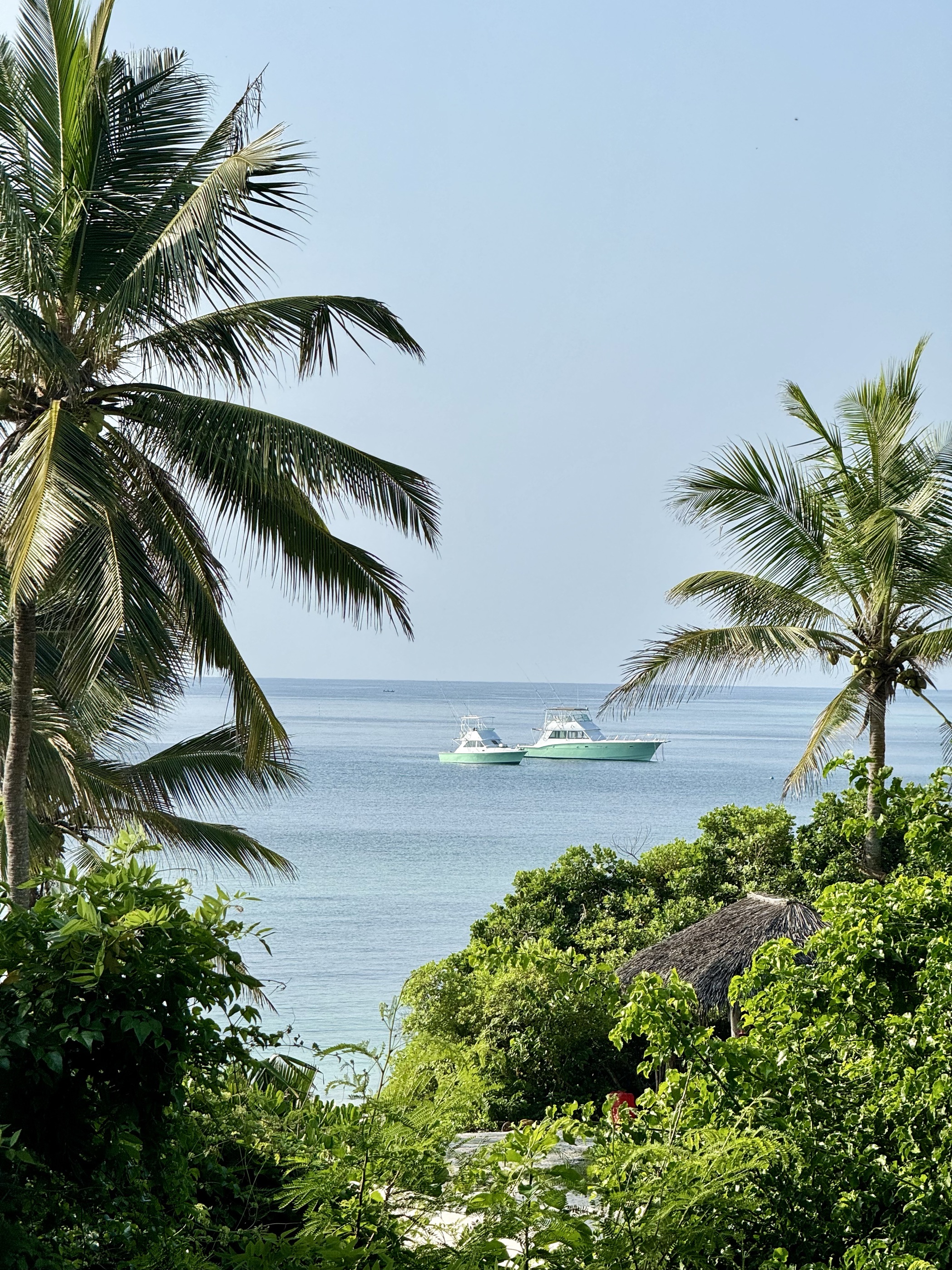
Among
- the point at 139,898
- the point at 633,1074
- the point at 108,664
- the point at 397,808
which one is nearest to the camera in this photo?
the point at 139,898

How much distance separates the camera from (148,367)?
7570mm

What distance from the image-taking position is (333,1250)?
2.98 m

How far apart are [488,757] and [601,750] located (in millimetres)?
8011

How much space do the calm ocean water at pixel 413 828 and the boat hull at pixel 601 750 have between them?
637mm

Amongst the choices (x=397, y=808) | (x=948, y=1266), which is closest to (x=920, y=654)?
(x=948, y=1266)

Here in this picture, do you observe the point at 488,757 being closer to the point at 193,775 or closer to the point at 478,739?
the point at 478,739

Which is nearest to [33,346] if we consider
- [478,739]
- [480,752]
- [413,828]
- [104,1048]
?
[104,1048]

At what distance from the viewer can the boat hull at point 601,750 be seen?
79062 mm

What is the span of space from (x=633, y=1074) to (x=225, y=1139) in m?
8.26

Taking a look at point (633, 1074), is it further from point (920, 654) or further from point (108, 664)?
point (108, 664)

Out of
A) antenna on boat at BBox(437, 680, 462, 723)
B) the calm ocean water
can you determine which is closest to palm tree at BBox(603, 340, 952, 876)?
the calm ocean water

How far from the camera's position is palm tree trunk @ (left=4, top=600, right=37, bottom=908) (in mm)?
6969

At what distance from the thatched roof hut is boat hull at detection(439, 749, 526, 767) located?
66369 millimetres

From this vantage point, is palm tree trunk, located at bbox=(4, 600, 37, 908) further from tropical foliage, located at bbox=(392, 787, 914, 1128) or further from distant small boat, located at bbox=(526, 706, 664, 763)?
distant small boat, located at bbox=(526, 706, 664, 763)
